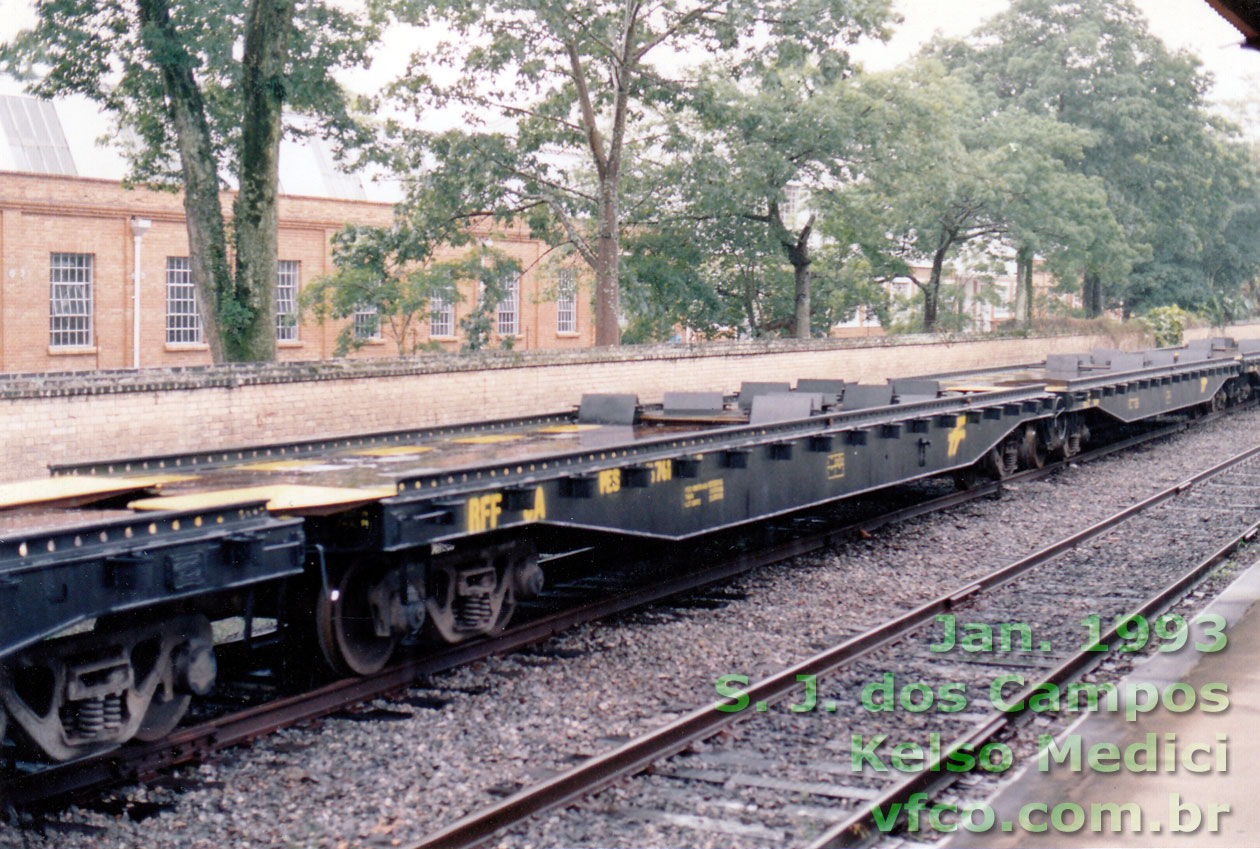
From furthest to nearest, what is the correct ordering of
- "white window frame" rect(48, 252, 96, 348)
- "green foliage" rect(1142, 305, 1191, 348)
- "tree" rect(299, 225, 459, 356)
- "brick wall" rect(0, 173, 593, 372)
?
"green foliage" rect(1142, 305, 1191, 348)
"white window frame" rect(48, 252, 96, 348)
"brick wall" rect(0, 173, 593, 372)
"tree" rect(299, 225, 459, 356)

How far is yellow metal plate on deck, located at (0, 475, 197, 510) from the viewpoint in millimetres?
6809

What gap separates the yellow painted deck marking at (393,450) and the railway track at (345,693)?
167 cm

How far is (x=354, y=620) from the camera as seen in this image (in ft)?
24.8

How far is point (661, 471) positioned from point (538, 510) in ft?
4.82

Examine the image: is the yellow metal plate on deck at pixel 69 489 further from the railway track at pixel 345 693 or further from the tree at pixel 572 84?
the tree at pixel 572 84

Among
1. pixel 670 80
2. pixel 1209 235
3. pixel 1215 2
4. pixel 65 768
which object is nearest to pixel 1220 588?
pixel 1215 2

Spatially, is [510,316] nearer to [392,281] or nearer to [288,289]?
[288,289]

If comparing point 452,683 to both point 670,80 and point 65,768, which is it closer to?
point 65,768

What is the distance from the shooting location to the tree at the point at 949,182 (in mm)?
30641

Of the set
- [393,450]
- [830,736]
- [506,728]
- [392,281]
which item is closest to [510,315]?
[392,281]

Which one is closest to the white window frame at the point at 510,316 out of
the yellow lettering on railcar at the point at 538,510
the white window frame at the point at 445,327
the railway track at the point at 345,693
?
the white window frame at the point at 445,327

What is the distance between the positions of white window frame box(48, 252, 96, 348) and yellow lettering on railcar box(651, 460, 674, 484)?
24.6 meters

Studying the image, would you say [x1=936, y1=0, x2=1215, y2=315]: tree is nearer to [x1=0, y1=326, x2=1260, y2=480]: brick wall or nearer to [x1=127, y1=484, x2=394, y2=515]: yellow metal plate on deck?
[x1=0, y1=326, x2=1260, y2=480]: brick wall

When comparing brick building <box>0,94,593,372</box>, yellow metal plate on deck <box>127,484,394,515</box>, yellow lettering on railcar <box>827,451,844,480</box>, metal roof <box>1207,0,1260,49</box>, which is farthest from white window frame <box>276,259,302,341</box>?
metal roof <box>1207,0,1260,49</box>
